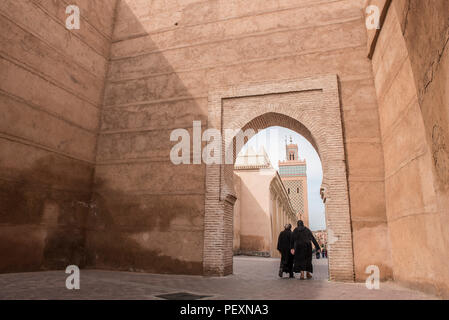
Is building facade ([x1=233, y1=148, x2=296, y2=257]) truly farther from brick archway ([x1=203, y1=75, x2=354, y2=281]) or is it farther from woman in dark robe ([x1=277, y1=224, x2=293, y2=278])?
brick archway ([x1=203, y1=75, x2=354, y2=281])

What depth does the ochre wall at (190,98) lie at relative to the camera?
709 cm

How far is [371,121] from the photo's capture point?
704cm

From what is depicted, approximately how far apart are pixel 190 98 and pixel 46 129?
3.61m

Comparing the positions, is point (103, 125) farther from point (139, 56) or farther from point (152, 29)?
A: point (152, 29)

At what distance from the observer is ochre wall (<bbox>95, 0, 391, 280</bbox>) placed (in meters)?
7.09

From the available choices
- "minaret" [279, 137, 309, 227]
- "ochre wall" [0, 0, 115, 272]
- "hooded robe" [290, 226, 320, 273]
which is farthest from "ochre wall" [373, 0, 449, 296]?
"minaret" [279, 137, 309, 227]

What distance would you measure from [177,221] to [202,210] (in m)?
0.70

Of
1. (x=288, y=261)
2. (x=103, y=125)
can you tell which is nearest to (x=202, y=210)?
(x=288, y=261)

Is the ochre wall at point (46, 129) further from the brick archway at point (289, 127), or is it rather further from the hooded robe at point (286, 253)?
the hooded robe at point (286, 253)

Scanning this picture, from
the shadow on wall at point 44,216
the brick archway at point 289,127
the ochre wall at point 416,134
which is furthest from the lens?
the brick archway at point 289,127

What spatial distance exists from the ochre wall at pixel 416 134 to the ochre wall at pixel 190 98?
563 mm

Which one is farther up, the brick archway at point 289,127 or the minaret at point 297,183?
the minaret at point 297,183

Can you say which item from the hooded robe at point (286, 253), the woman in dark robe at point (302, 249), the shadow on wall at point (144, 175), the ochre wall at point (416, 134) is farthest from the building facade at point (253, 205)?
the ochre wall at point (416, 134)
